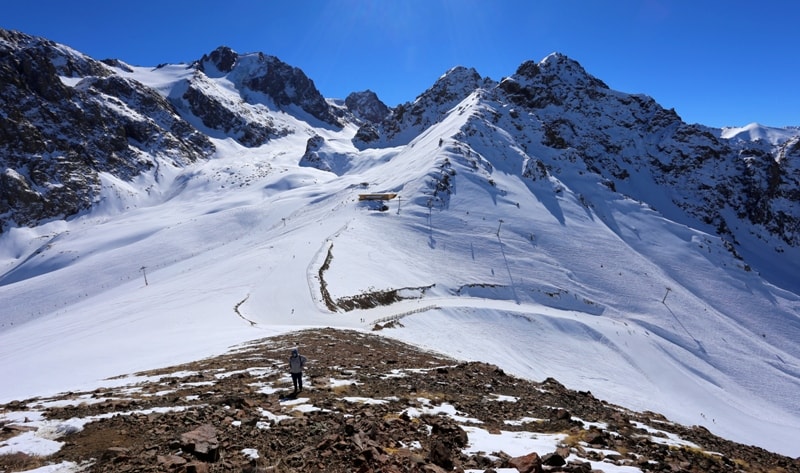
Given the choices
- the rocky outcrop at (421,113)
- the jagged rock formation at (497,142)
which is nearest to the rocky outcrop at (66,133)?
the jagged rock formation at (497,142)

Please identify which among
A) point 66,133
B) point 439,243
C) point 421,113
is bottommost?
point 439,243

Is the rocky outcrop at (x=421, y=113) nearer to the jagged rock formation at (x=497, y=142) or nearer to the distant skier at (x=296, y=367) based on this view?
the jagged rock formation at (x=497, y=142)

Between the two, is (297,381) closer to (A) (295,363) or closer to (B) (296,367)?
(B) (296,367)

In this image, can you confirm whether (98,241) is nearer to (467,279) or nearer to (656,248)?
(467,279)

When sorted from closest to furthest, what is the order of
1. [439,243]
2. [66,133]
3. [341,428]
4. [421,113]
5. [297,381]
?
1. [341,428]
2. [297,381]
3. [439,243]
4. [66,133]
5. [421,113]

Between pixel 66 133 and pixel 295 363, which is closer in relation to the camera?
pixel 295 363

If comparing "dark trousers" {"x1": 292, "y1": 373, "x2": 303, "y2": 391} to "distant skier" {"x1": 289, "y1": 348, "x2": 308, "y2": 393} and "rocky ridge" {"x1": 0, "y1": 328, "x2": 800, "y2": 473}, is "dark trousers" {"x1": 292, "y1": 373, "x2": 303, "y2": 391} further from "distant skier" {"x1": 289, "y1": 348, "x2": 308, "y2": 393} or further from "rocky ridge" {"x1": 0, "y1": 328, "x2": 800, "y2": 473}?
"rocky ridge" {"x1": 0, "y1": 328, "x2": 800, "y2": 473}

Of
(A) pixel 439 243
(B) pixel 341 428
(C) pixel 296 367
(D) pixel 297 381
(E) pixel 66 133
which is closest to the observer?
(B) pixel 341 428

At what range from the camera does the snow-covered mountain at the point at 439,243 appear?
3350 cm

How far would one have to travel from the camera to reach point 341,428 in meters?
7.34

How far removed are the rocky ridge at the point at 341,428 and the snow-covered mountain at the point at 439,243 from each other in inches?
280

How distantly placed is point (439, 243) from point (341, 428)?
5934 centimetres

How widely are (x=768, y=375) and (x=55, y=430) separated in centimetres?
6582

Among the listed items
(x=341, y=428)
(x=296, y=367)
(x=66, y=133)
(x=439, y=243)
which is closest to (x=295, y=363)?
(x=296, y=367)
